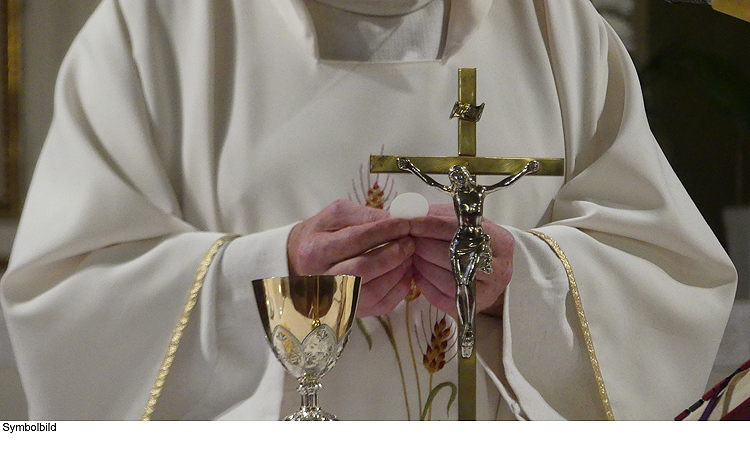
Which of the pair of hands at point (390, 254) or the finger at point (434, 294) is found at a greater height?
the pair of hands at point (390, 254)

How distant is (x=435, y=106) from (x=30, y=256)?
0.88 m

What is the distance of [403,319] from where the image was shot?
5.22ft

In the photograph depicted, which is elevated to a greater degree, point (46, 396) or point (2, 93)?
point (2, 93)

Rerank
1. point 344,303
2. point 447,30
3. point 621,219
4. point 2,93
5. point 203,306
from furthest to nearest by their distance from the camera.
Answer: point 2,93 → point 447,30 → point 621,219 → point 203,306 → point 344,303

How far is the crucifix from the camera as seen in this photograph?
3.98 feet

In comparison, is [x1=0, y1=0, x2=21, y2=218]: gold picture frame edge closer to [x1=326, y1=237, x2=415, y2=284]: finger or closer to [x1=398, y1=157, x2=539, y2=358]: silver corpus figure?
[x1=326, y1=237, x2=415, y2=284]: finger

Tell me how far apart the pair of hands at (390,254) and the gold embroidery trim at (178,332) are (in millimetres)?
184

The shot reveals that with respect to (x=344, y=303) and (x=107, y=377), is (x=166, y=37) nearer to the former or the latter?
(x=107, y=377)

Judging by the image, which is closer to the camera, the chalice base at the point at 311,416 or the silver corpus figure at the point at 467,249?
the chalice base at the point at 311,416

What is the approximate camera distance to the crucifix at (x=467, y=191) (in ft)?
3.98

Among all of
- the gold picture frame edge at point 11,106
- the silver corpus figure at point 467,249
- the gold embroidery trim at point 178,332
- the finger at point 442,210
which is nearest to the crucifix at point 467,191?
the silver corpus figure at point 467,249

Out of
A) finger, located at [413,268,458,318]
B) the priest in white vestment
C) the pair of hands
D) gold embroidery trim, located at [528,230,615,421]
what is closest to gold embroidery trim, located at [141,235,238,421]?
the priest in white vestment

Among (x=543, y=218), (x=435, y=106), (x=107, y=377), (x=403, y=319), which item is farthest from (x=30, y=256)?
(x=543, y=218)

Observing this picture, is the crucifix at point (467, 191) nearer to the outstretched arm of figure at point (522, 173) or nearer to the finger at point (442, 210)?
the outstretched arm of figure at point (522, 173)
